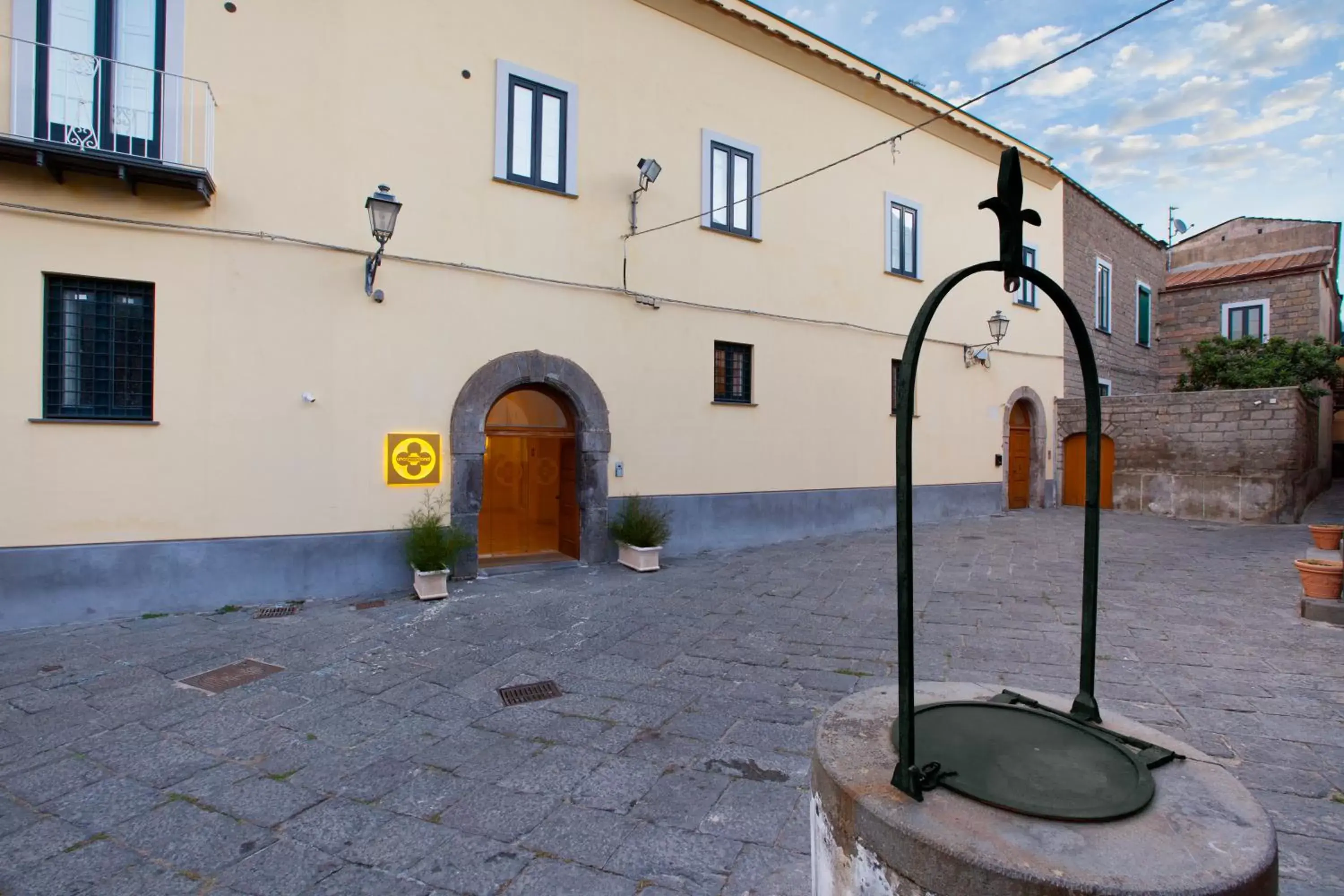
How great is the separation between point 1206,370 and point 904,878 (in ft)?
60.3

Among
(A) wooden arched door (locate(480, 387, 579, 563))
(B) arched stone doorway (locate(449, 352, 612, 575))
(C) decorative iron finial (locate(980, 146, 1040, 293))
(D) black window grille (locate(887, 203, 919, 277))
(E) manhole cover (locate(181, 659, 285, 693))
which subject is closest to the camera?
(C) decorative iron finial (locate(980, 146, 1040, 293))

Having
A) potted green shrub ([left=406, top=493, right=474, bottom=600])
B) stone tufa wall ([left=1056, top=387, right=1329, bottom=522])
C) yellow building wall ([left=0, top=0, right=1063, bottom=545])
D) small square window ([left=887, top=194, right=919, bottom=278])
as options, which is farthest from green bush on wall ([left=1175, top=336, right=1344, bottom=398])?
potted green shrub ([left=406, top=493, right=474, bottom=600])

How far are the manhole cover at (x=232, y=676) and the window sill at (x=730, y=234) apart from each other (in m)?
6.25

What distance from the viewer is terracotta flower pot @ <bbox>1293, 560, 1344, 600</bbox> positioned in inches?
Answer: 213

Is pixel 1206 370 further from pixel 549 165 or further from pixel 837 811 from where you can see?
pixel 837 811

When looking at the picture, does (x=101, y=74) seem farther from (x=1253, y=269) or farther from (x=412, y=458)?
(x=1253, y=269)

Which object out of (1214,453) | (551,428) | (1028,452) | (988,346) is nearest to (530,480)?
(551,428)

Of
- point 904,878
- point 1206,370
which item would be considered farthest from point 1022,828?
point 1206,370

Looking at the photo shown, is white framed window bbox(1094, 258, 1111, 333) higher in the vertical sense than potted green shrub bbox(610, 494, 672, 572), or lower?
higher

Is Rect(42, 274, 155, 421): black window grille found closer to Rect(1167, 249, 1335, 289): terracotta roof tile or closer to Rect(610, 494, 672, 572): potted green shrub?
Rect(610, 494, 672, 572): potted green shrub

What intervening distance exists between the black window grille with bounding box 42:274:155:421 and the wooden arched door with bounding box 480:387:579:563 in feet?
10.3

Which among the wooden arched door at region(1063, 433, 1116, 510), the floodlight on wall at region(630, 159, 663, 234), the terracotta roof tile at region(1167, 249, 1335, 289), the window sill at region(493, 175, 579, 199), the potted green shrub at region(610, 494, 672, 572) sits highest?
the terracotta roof tile at region(1167, 249, 1335, 289)

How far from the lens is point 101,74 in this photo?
5.62 m

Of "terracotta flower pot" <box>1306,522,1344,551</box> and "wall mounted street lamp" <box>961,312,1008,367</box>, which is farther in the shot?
"wall mounted street lamp" <box>961,312,1008,367</box>
